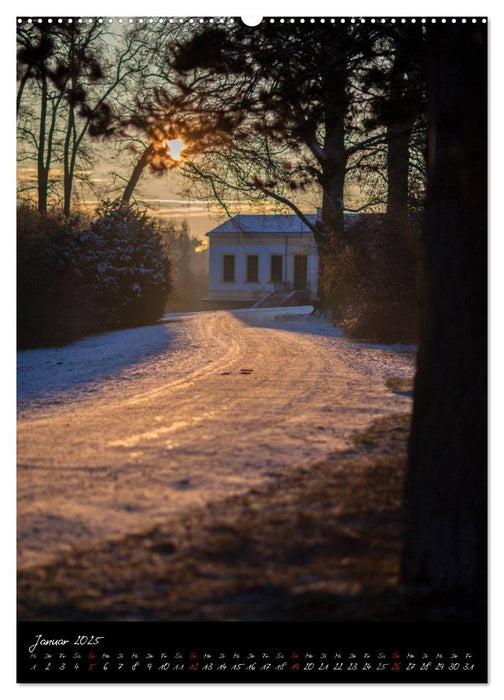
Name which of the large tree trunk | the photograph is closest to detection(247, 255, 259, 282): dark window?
the photograph

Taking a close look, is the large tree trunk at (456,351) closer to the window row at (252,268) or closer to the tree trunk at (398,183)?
the tree trunk at (398,183)

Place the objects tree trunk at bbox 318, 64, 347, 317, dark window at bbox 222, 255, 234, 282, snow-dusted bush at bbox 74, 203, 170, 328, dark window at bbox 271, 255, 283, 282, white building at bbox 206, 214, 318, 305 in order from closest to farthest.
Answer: tree trunk at bbox 318, 64, 347, 317, snow-dusted bush at bbox 74, 203, 170, 328, white building at bbox 206, 214, 318, 305, dark window at bbox 271, 255, 283, 282, dark window at bbox 222, 255, 234, 282

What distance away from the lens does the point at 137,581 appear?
136 inches

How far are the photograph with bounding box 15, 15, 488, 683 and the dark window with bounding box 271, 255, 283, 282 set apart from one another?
30.6 m

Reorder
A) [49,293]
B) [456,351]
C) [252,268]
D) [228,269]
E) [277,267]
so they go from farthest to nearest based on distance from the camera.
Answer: [228,269] → [252,268] → [277,267] → [49,293] → [456,351]

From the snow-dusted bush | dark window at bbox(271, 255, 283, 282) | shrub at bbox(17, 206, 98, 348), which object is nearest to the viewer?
shrub at bbox(17, 206, 98, 348)

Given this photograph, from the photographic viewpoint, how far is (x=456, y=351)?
3.53 metres

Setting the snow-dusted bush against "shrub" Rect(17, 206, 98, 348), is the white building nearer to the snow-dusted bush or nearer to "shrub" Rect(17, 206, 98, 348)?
the snow-dusted bush

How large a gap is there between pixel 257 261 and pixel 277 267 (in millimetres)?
1161

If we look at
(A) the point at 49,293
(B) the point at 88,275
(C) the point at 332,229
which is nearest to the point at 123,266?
(B) the point at 88,275

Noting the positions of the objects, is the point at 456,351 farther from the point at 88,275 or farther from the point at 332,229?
the point at 88,275

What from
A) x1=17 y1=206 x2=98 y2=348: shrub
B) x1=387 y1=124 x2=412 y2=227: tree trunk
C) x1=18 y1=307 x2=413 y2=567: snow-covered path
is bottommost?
x1=18 y1=307 x2=413 y2=567: snow-covered path

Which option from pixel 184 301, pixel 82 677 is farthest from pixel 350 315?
pixel 184 301

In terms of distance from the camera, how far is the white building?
4266 centimetres
